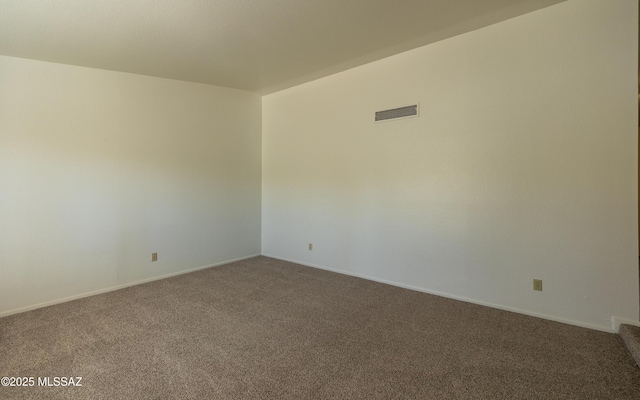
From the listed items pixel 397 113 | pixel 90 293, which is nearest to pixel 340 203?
pixel 397 113

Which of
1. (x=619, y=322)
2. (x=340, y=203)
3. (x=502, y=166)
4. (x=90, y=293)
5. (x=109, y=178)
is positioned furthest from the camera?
(x=340, y=203)

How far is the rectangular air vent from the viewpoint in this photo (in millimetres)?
3232

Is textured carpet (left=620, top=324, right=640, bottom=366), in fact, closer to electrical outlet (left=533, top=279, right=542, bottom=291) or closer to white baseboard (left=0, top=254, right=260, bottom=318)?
electrical outlet (left=533, top=279, right=542, bottom=291)

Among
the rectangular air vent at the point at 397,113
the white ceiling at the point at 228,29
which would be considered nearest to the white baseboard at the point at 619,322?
the rectangular air vent at the point at 397,113

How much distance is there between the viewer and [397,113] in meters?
3.36

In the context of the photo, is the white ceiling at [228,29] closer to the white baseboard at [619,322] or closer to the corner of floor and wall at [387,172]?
the corner of floor and wall at [387,172]

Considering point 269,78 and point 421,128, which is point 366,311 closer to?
point 421,128

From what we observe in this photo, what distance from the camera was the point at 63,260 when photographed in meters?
3.09

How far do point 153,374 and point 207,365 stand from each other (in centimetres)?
32

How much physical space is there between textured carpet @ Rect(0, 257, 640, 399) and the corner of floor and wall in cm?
41

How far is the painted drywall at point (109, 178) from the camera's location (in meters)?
2.84

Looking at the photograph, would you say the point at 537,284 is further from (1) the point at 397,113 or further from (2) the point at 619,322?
(1) the point at 397,113

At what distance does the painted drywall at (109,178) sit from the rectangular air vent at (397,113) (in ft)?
7.59

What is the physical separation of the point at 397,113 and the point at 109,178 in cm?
349
